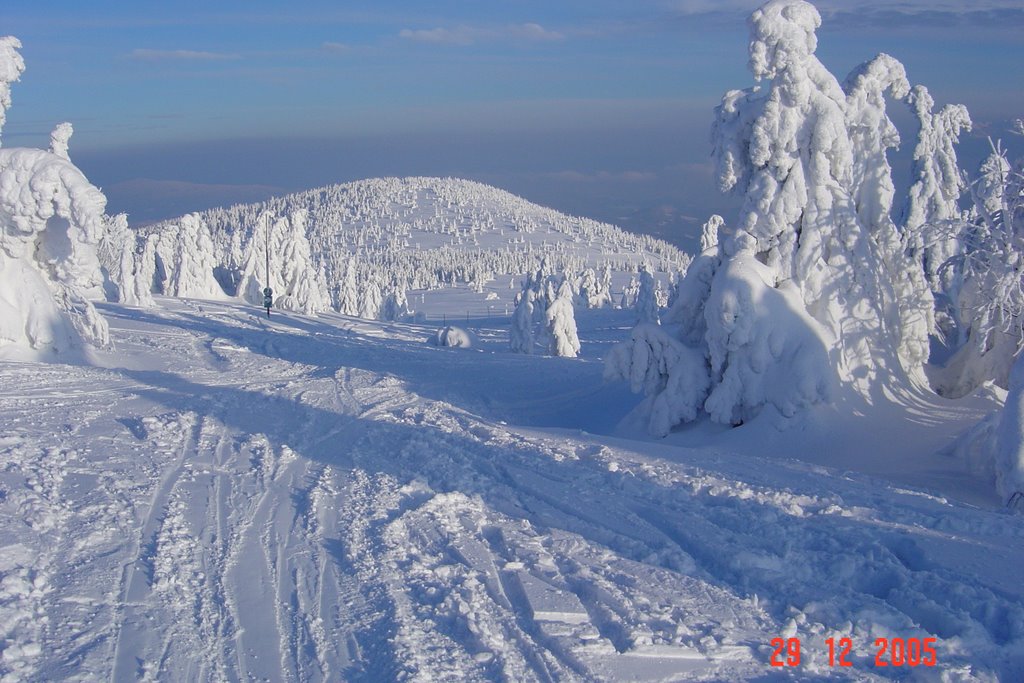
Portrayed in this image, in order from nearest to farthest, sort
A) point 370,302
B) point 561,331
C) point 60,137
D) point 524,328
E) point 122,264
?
1. point 60,137
2. point 561,331
3. point 122,264
4. point 524,328
5. point 370,302

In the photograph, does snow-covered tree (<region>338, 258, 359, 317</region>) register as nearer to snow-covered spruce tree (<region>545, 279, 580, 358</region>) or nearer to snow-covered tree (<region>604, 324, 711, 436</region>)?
snow-covered spruce tree (<region>545, 279, 580, 358</region>)

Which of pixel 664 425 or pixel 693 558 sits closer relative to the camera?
pixel 693 558

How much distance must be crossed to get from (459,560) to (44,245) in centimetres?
1526

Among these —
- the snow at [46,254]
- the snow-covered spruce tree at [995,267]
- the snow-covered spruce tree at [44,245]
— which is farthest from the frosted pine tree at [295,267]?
the snow-covered spruce tree at [995,267]

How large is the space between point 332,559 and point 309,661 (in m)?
1.70

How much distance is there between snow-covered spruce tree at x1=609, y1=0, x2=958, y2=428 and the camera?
519 inches

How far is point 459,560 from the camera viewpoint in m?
6.75

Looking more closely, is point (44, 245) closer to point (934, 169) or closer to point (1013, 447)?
point (1013, 447)

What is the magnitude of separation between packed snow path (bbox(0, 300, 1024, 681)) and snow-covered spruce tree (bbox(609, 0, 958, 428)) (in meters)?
3.15

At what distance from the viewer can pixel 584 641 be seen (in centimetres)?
533

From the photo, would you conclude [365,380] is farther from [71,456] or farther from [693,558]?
[693,558]

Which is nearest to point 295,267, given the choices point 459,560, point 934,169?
point 934,169

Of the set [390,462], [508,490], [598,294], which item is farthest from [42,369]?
[598,294]

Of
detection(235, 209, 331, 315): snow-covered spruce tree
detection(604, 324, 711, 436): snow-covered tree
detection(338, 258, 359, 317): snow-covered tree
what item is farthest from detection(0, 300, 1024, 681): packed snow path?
detection(338, 258, 359, 317): snow-covered tree
